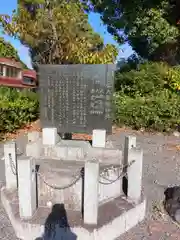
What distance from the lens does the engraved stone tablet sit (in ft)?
13.4

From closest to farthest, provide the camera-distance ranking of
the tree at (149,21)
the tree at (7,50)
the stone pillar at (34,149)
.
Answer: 1. the stone pillar at (34,149)
2. the tree at (149,21)
3. the tree at (7,50)

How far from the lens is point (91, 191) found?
9.41 ft

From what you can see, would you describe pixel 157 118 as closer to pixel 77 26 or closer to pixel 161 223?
pixel 77 26

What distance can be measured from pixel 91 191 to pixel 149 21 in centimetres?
903

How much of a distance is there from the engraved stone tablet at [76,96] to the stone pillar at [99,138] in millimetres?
93

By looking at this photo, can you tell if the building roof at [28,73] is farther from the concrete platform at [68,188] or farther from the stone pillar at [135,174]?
the stone pillar at [135,174]

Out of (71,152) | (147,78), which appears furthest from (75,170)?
(147,78)

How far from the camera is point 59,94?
4.27 m

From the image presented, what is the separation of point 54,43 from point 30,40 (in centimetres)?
260

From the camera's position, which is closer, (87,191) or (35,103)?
(87,191)

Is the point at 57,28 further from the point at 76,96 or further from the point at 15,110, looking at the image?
the point at 76,96

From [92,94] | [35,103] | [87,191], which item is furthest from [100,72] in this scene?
[35,103]

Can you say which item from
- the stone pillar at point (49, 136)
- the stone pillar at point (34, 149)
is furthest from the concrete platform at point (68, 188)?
the stone pillar at point (49, 136)

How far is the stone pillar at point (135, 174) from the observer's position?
11.4 ft
